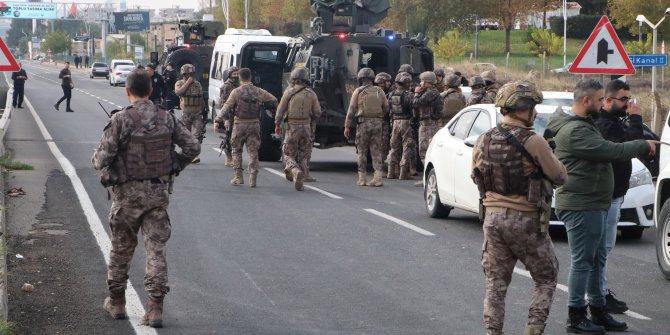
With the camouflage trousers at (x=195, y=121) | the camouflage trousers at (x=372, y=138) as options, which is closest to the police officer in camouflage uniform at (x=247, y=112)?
the camouflage trousers at (x=372, y=138)

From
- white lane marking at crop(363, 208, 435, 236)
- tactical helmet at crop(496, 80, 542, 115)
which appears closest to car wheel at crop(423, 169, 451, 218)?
white lane marking at crop(363, 208, 435, 236)

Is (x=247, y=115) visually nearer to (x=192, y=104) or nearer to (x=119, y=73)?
(x=192, y=104)

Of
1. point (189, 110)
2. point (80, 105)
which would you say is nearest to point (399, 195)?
point (189, 110)

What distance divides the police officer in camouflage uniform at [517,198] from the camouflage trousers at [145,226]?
7.44 feet

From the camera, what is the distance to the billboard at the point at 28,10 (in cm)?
12325

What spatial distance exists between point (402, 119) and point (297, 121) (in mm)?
2163

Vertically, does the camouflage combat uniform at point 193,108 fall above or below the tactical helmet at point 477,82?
below

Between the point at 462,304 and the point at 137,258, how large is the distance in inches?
132

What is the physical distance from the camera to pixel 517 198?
678cm

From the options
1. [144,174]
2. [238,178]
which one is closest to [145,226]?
[144,174]

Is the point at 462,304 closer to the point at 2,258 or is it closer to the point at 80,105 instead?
the point at 2,258

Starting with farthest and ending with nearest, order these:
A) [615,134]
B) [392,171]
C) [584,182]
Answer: [392,171], [615,134], [584,182]

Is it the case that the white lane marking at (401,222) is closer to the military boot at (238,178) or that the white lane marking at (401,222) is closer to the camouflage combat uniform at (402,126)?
the military boot at (238,178)

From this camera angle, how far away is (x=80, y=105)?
146 ft
